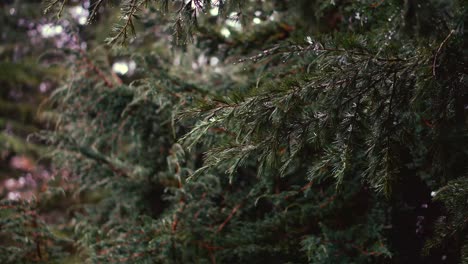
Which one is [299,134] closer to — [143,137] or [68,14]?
[143,137]

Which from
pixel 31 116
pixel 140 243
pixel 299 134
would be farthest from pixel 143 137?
pixel 31 116

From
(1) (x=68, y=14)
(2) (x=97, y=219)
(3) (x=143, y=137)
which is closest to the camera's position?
(1) (x=68, y=14)

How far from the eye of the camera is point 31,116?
6984 millimetres

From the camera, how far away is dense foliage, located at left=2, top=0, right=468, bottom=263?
1.53m

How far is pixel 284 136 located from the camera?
161cm

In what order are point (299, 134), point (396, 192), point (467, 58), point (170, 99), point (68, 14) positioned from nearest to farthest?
point (467, 58), point (299, 134), point (396, 192), point (170, 99), point (68, 14)

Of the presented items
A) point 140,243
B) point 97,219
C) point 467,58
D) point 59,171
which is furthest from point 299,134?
point 97,219

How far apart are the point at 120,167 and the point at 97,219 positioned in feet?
2.92

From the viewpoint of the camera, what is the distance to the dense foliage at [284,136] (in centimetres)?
153

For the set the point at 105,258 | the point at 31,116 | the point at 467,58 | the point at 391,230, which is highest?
the point at 31,116

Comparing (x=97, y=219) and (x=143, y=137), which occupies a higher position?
(x=143, y=137)

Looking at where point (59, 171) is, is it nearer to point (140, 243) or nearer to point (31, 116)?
point (140, 243)

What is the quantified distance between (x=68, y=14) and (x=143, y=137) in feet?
3.54

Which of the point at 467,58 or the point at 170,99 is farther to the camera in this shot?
the point at 170,99
